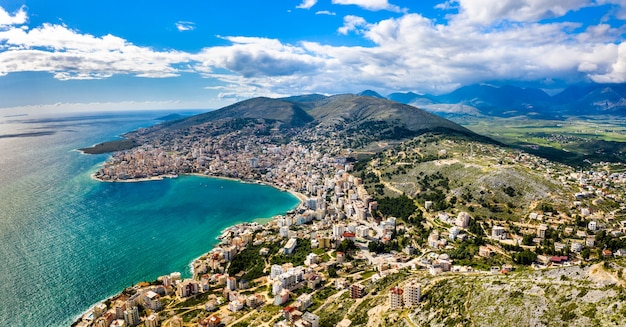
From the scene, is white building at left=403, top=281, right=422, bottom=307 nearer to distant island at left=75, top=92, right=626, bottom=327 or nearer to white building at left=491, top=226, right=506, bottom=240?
distant island at left=75, top=92, right=626, bottom=327

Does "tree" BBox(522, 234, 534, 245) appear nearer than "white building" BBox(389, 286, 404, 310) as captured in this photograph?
No

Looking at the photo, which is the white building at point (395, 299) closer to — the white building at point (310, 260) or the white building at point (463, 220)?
the white building at point (310, 260)

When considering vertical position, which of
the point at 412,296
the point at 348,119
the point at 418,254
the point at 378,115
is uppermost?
the point at 378,115

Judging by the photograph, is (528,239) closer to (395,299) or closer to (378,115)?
(395,299)

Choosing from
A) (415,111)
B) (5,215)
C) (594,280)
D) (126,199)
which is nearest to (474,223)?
(594,280)

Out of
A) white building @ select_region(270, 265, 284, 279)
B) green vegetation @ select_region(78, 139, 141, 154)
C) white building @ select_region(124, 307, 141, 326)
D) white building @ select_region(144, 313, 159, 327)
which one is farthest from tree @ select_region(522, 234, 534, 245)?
green vegetation @ select_region(78, 139, 141, 154)

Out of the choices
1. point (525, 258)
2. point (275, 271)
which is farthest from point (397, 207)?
point (275, 271)

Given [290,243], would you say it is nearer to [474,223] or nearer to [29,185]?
[474,223]
